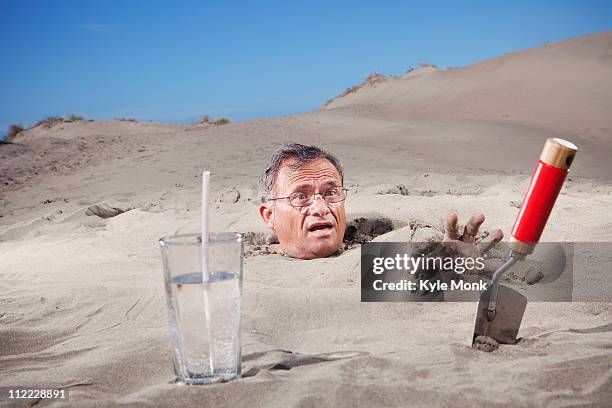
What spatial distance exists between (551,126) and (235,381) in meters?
15.1

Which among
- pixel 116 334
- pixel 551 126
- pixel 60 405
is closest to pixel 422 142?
pixel 551 126

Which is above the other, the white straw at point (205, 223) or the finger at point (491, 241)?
the white straw at point (205, 223)

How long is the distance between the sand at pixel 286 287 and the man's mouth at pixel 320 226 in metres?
0.23

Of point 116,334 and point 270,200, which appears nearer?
point 116,334

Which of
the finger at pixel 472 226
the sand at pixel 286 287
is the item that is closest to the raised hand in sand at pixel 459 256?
the finger at pixel 472 226

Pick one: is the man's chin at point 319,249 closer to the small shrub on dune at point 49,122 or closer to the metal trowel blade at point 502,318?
the metal trowel blade at point 502,318

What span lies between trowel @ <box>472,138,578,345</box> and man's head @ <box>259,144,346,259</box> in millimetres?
2308

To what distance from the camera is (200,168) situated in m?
11.2

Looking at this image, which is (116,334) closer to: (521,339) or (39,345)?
(39,345)

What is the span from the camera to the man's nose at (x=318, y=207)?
464cm

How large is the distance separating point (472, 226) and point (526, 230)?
145cm

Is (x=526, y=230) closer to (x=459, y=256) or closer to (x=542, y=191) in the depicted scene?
(x=542, y=191)

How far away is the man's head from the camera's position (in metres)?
4.67

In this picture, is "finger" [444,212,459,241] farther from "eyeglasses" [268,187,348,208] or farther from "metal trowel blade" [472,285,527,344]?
"eyeglasses" [268,187,348,208]
